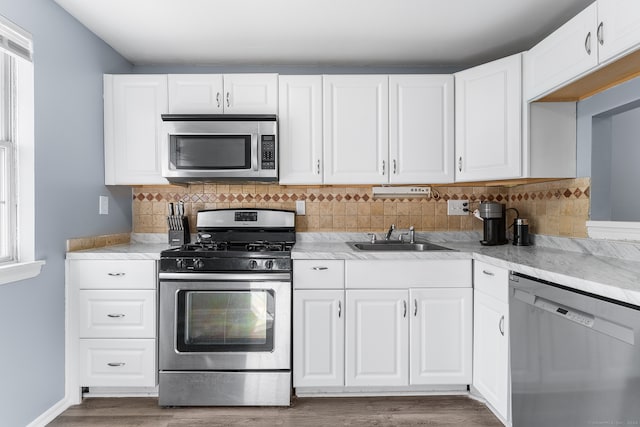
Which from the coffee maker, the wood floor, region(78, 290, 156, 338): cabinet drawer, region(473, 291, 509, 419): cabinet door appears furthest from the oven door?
the coffee maker

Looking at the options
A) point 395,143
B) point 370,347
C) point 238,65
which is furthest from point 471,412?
point 238,65

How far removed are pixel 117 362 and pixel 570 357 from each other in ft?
7.68

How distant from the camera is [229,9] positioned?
2.10 metres

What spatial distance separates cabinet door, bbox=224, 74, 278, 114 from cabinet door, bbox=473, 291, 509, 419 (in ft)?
5.94

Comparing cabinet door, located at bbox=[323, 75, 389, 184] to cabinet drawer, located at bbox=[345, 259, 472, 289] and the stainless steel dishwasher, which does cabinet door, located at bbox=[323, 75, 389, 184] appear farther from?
the stainless steel dishwasher

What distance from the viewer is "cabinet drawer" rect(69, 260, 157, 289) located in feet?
7.29

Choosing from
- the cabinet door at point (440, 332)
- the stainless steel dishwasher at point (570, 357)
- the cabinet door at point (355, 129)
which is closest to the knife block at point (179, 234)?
the cabinet door at point (355, 129)

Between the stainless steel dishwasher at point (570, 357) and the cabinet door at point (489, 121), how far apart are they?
0.86m

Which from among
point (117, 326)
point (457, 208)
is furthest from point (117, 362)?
point (457, 208)

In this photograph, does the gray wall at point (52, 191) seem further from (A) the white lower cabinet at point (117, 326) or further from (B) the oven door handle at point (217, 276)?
(B) the oven door handle at point (217, 276)

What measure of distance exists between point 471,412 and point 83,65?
3135 mm

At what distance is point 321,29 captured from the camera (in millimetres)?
2316

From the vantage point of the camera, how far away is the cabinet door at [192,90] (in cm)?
255

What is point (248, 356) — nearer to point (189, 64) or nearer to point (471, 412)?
point (471, 412)
